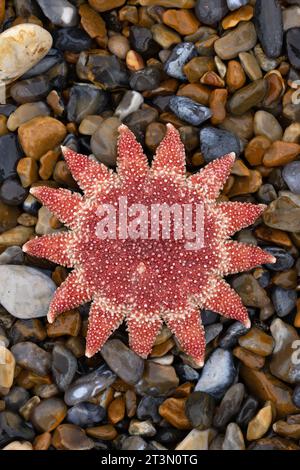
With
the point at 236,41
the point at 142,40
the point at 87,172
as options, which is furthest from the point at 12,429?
the point at 236,41

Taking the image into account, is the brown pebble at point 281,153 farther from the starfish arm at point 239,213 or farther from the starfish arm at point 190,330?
the starfish arm at point 190,330

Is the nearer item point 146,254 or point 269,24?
point 146,254

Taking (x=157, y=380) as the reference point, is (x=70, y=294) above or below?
above

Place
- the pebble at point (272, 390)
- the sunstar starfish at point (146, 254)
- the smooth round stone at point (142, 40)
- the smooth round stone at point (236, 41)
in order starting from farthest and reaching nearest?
the smooth round stone at point (142, 40), the smooth round stone at point (236, 41), the pebble at point (272, 390), the sunstar starfish at point (146, 254)

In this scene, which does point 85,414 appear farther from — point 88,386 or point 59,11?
point 59,11

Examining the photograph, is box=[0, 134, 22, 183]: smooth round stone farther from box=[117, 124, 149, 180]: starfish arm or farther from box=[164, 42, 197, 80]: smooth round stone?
box=[164, 42, 197, 80]: smooth round stone

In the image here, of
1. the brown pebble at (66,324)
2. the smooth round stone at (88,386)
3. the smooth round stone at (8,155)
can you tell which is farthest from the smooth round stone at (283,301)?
the smooth round stone at (8,155)

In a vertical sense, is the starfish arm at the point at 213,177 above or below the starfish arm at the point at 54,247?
above
